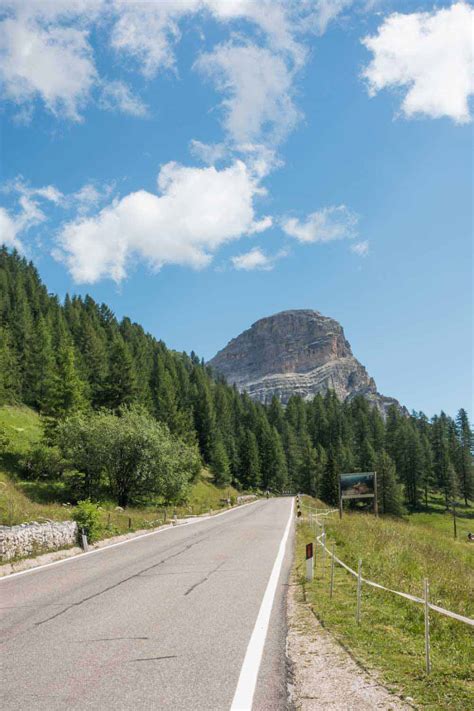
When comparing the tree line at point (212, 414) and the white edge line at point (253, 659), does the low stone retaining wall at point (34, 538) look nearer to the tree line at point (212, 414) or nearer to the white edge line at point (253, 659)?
the white edge line at point (253, 659)

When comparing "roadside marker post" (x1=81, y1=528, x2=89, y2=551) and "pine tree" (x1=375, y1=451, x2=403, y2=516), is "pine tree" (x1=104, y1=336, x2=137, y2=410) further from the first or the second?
"pine tree" (x1=375, y1=451, x2=403, y2=516)

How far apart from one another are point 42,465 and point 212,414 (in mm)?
61165

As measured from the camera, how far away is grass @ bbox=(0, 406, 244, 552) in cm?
2169

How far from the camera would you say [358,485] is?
4341 cm

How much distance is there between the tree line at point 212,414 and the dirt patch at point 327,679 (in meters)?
40.0

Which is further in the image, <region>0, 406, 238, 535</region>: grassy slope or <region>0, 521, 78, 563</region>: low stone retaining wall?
<region>0, 406, 238, 535</region>: grassy slope

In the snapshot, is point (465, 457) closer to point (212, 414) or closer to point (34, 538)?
point (212, 414)

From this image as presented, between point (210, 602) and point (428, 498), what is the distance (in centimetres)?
11169

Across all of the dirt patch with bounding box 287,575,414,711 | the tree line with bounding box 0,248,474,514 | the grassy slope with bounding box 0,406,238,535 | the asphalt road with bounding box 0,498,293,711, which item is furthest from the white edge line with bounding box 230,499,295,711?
the tree line with bounding box 0,248,474,514

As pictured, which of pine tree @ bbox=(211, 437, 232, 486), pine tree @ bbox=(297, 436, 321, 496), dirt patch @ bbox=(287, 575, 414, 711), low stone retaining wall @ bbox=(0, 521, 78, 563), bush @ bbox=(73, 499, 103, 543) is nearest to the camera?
dirt patch @ bbox=(287, 575, 414, 711)

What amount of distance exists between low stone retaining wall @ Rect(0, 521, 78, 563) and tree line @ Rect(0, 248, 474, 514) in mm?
26764

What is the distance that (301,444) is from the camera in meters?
126

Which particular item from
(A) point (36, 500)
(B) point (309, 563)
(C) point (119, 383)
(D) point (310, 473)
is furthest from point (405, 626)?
(D) point (310, 473)

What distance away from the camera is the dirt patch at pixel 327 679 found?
472 cm
